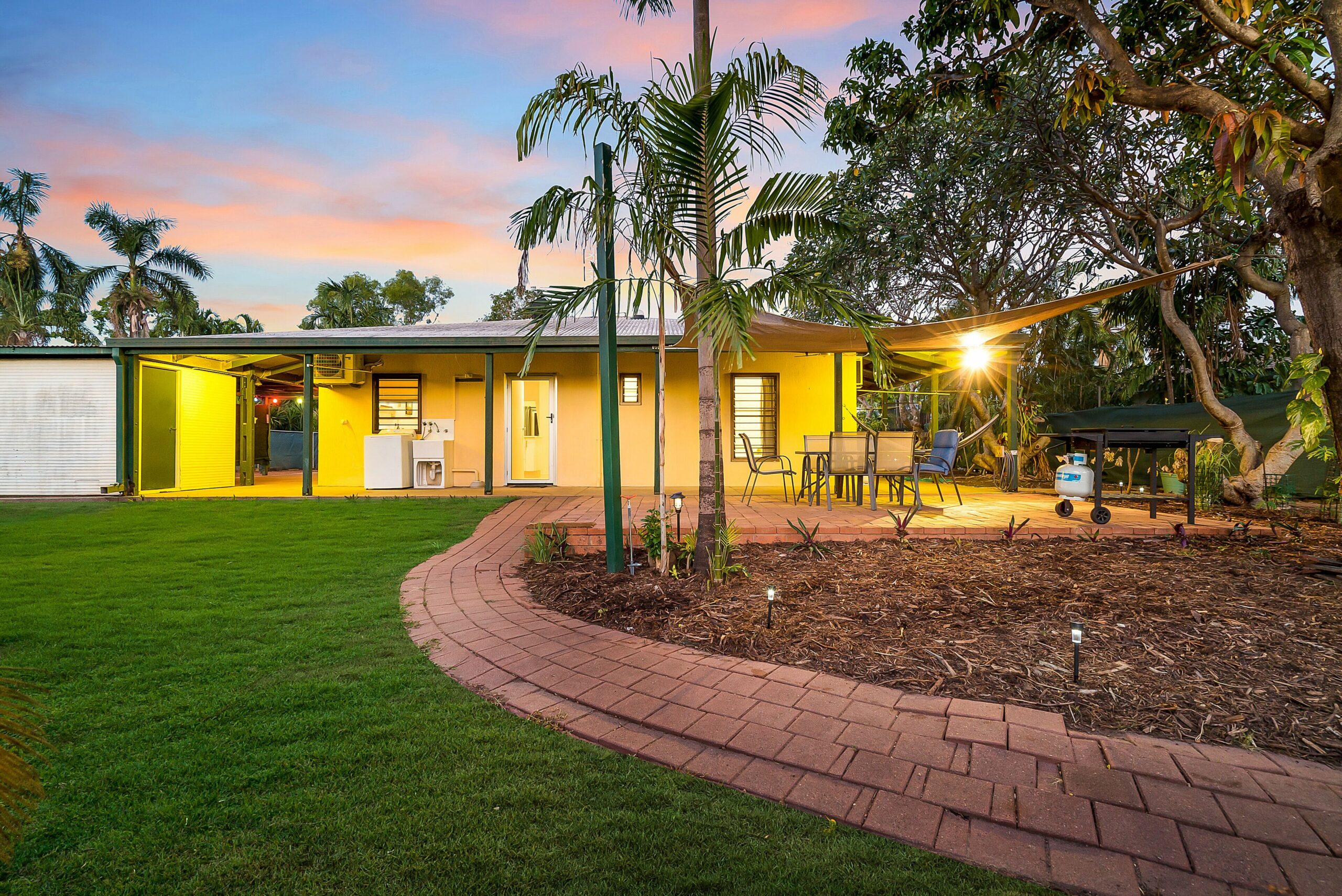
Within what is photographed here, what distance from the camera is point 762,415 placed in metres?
10.8

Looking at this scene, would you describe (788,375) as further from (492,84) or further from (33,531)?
(33,531)

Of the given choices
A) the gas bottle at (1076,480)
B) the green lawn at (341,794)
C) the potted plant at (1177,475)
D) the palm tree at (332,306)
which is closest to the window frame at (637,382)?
the gas bottle at (1076,480)

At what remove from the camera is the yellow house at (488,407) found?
10.2m

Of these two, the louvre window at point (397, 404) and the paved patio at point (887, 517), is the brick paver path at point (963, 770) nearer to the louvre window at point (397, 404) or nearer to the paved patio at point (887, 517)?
the paved patio at point (887, 517)

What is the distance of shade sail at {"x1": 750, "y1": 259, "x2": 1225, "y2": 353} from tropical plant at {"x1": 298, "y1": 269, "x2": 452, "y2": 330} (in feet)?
70.3

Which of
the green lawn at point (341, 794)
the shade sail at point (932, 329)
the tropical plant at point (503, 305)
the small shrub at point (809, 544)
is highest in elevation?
the tropical plant at point (503, 305)

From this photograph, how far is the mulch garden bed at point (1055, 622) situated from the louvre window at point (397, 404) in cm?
786

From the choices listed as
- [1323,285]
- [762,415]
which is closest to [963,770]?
[1323,285]

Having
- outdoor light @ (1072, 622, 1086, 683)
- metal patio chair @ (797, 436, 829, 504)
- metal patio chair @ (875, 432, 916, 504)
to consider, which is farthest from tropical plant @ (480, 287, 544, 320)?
outdoor light @ (1072, 622, 1086, 683)

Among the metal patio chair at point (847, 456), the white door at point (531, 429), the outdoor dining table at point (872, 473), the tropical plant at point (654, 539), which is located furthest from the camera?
the white door at point (531, 429)

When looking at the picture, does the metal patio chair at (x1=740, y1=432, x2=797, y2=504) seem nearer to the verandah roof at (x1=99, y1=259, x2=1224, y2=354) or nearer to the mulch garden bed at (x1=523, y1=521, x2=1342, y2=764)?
the verandah roof at (x1=99, y1=259, x2=1224, y2=354)

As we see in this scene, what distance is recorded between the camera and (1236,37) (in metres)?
3.45

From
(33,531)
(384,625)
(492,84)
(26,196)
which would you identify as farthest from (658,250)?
(26,196)

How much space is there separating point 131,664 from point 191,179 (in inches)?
521
